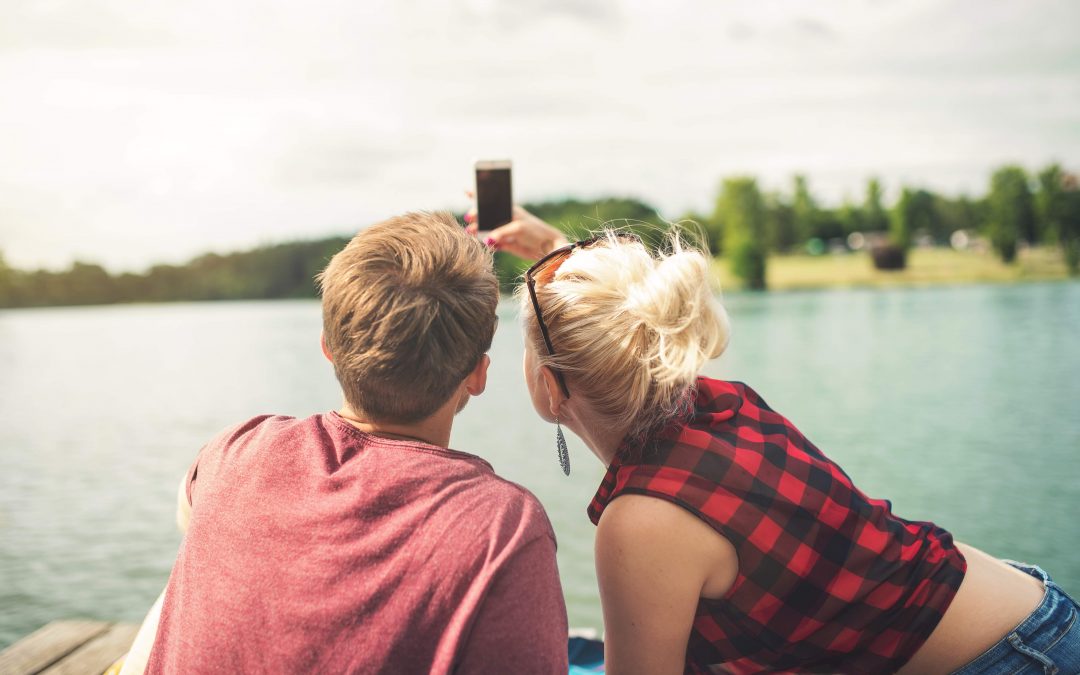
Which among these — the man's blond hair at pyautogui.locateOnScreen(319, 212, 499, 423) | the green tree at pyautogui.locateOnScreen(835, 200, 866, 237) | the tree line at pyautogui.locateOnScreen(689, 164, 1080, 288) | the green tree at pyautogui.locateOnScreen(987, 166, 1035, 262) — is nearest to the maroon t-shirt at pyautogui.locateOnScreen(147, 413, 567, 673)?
the man's blond hair at pyautogui.locateOnScreen(319, 212, 499, 423)

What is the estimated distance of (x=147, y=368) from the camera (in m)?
25.3

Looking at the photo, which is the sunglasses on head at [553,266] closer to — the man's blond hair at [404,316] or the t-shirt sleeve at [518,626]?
the man's blond hair at [404,316]

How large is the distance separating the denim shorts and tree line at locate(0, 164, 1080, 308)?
42415mm

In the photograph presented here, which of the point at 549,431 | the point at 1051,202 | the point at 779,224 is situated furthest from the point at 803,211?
the point at 549,431

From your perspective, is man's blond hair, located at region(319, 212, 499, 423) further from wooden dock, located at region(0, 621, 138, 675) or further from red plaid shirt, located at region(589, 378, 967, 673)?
wooden dock, located at region(0, 621, 138, 675)

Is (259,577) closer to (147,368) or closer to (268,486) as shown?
(268,486)

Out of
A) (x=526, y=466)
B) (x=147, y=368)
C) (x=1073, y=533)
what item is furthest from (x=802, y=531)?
(x=147, y=368)

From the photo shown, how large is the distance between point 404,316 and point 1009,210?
80.5 metres

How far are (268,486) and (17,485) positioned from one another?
1065 cm

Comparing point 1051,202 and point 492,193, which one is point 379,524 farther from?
point 1051,202

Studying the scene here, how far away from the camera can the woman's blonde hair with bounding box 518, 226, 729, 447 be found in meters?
1.61

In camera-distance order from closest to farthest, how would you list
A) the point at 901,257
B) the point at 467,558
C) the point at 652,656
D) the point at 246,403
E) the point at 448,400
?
the point at 467,558 < the point at 448,400 < the point at 652,656 < the point at 246,403 < the point at 901,257

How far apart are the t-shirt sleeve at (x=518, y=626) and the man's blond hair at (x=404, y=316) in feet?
1.11

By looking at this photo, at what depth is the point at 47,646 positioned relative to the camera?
2.95 metres
